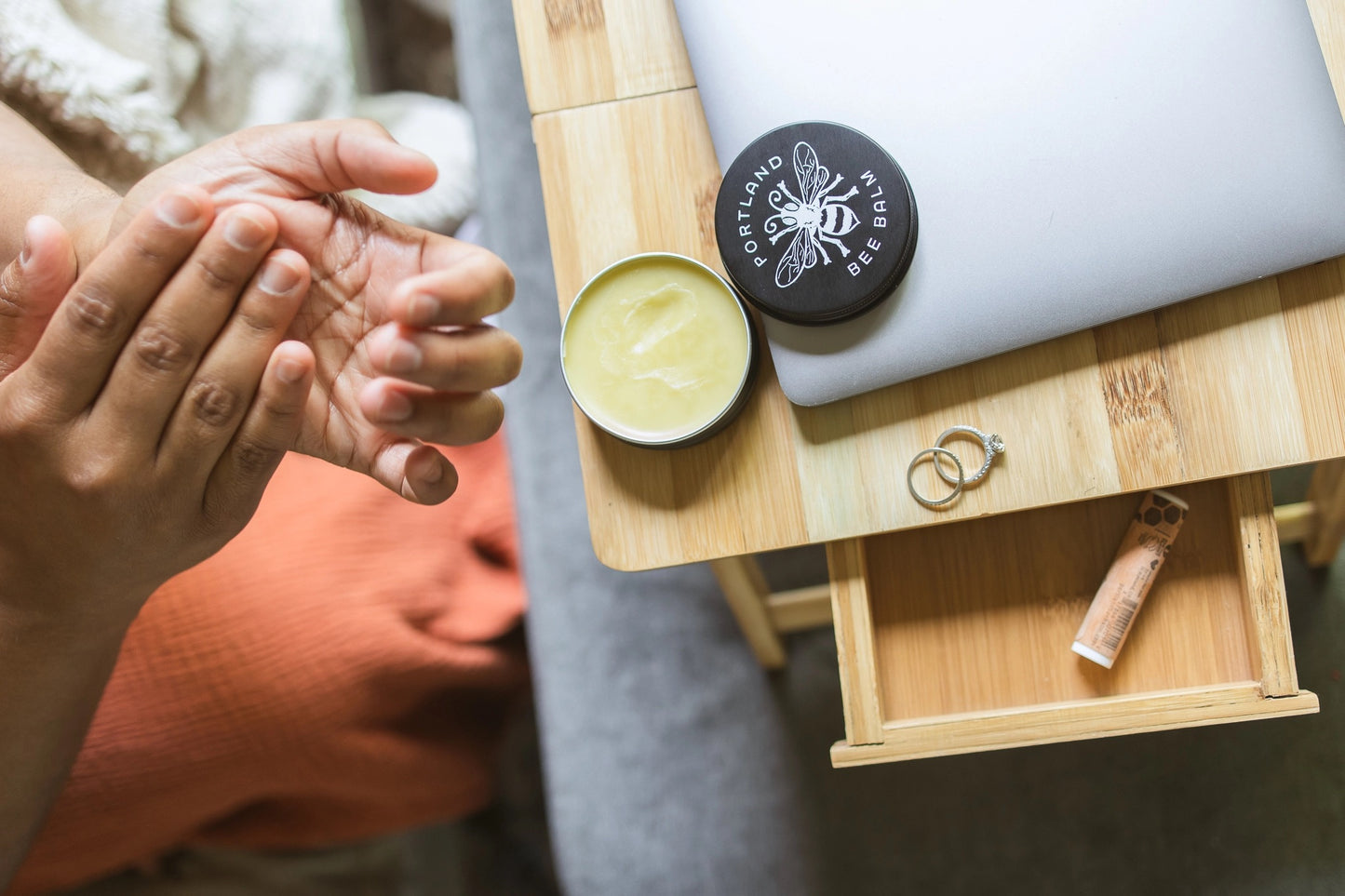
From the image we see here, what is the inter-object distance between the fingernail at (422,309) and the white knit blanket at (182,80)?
41cm

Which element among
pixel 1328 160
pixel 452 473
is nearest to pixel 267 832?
pixel 452 473

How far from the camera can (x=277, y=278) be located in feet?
1.74

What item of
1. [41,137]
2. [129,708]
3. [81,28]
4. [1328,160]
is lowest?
[129,708]

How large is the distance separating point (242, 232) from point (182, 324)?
64 mm

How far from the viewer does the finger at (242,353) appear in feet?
1.75

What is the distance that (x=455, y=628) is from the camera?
901 mm

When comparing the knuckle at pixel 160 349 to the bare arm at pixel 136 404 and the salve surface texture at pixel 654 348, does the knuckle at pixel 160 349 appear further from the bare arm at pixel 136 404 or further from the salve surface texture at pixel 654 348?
the salve surface texture at pixel 654 348

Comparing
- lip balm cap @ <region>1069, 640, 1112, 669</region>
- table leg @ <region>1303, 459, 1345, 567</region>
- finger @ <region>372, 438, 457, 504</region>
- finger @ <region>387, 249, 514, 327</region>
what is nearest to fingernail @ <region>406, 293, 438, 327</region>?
finger @ <region>387, 249, 514, 327</region>

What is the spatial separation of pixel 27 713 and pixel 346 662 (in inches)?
9.1

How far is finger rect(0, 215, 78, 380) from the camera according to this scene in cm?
54

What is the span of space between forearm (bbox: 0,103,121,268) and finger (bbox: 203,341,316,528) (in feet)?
0.54

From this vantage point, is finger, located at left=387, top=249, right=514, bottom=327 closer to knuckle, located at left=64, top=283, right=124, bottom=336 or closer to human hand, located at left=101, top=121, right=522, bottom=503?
human hand, located at left=101, top=121, right=522, bottom=503

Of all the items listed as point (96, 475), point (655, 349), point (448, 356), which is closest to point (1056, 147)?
point (655, 349)

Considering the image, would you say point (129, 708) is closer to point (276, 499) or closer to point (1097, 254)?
point (276, 499)
